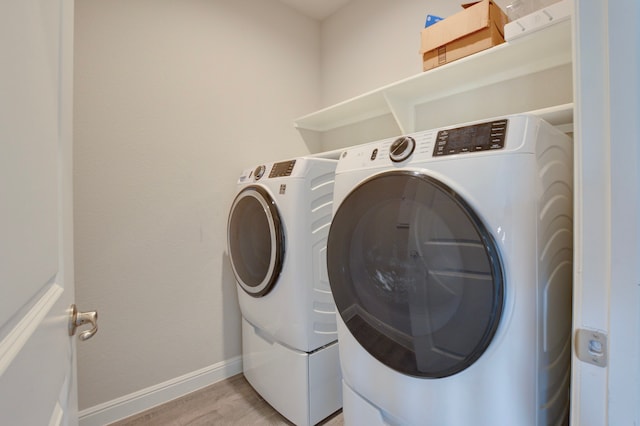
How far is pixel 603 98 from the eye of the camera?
42cm

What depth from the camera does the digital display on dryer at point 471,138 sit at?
0.68 meters

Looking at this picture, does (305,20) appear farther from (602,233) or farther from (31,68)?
(602,233)

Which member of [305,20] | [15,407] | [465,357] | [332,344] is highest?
[305,20]

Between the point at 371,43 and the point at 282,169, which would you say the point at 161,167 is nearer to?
the point at 282,169

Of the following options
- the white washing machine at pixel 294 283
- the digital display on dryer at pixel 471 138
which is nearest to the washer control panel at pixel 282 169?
the white washing machine at pixel 294 283

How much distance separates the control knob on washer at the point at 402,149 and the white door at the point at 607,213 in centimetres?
40

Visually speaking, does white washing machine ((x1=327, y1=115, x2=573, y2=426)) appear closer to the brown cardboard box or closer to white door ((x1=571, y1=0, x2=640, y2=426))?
white door ((x1=571, y1=0, x2=640, y2=426))

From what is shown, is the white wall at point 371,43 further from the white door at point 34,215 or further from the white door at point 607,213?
the white door at point 34,215

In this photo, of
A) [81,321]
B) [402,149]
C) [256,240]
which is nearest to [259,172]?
[256,240]

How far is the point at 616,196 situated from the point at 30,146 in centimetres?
85

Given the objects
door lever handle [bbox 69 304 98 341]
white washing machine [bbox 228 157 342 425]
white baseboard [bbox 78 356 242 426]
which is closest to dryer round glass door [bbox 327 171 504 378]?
white washing machine [bbox 228 157 342 425]

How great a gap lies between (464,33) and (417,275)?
1139mm

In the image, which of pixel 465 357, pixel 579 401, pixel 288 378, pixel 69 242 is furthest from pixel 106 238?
pixel 579 401

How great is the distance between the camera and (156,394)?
1.56 metres
